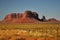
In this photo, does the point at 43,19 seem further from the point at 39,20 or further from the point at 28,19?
the point at 28,19

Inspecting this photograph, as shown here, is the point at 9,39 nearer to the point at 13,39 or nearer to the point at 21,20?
the point at 13,39

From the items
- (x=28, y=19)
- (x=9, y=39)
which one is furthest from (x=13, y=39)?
(x=28, y=19)

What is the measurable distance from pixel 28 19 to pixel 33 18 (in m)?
6.97

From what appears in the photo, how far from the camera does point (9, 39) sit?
22.0 m

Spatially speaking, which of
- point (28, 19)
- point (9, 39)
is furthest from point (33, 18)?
point (9, 39)

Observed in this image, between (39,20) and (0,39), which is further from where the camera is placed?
(39,20)

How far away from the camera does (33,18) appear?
195625mm

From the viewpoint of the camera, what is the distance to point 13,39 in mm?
21688

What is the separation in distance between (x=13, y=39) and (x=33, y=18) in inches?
6853

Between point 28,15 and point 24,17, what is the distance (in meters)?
4.88

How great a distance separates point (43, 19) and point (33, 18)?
1096 cm

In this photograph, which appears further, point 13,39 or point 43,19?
point 43,19

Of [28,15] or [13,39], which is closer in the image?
[13,39]

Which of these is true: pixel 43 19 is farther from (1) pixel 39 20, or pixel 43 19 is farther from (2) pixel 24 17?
(2) pixel 24 17
